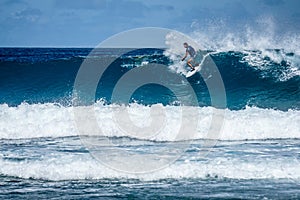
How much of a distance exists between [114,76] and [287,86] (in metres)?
7.78

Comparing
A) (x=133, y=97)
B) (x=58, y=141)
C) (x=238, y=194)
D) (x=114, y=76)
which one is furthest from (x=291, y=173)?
(x=114, y=76)

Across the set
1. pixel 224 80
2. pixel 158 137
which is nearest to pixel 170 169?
pixel 158 137

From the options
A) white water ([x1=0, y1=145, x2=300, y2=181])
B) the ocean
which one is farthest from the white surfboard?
white water ([x1=0, y1=145, x2=300, y2=181])

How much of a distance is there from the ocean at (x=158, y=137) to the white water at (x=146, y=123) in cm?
3

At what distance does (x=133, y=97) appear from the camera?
17547 millimetres

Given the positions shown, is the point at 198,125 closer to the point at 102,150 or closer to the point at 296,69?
the point at 102,150

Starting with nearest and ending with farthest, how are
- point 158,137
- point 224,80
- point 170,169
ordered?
1. point 170,169
2. point 158,137
3. point 224,80

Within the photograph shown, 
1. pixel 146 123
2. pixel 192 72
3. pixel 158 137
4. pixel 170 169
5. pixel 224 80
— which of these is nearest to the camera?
pixel 170 169

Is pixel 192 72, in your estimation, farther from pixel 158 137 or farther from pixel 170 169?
pixel 170 169

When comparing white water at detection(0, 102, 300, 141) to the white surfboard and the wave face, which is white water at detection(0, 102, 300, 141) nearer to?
the wave face

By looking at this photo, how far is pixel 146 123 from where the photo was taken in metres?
12.6

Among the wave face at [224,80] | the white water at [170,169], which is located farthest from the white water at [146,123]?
the white water at [170,169]

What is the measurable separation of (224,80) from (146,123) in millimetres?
7141

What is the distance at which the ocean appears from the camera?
6582 millimetres
